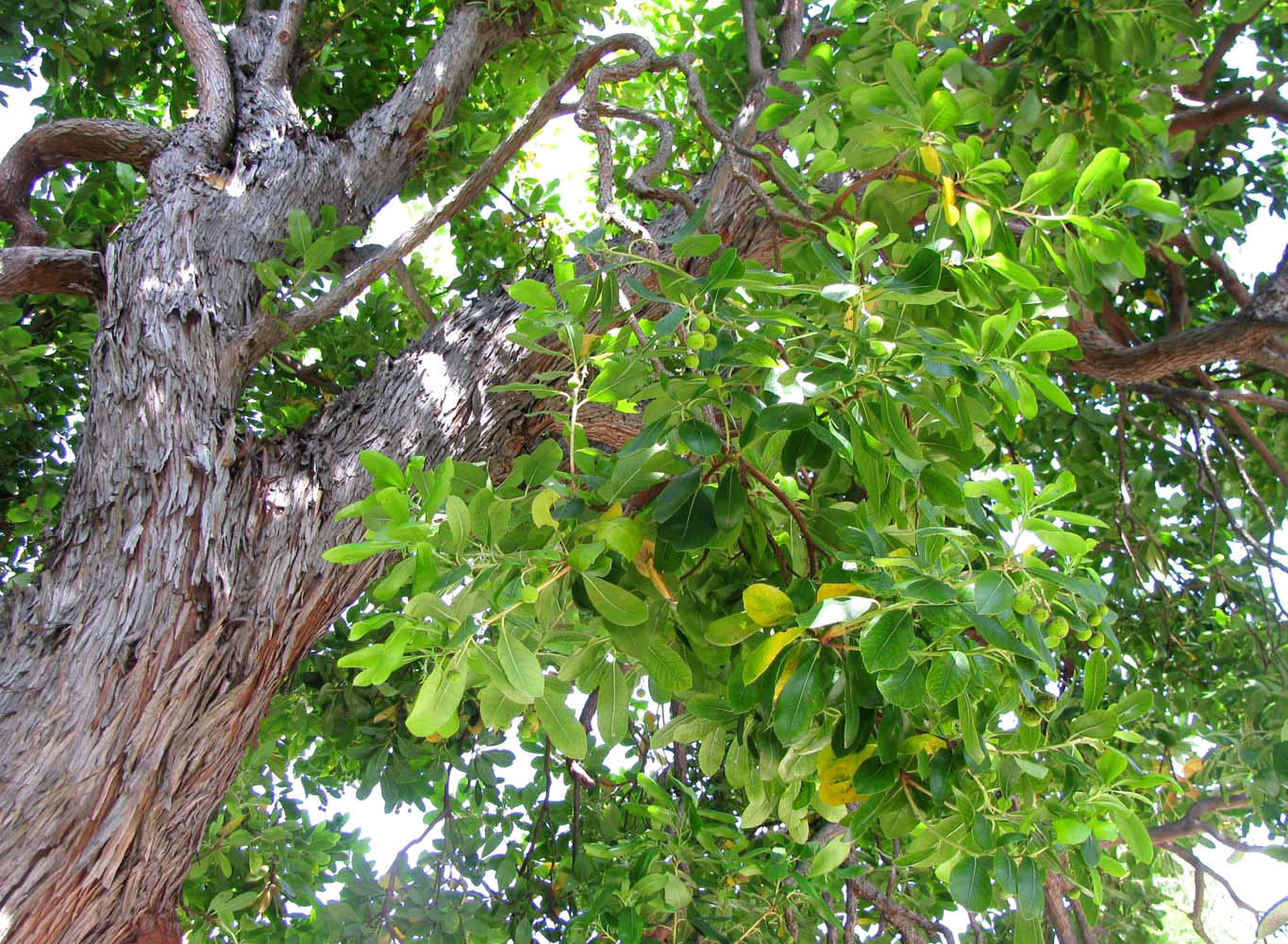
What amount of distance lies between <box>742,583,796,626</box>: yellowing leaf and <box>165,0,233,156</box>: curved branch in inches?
98.5

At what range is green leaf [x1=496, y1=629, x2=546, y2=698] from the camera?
4.03ft

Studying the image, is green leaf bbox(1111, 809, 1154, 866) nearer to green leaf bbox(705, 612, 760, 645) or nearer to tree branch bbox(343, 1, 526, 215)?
green leaf bbox(705, 612, 760, 645)

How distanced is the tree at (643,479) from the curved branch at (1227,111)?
74 mm

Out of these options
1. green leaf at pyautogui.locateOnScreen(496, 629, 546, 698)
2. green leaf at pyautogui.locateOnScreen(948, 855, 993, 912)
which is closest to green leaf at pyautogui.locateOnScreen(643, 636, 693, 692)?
green leaf at pyautogui.locateOnScreen(496, 629, 546, 698)

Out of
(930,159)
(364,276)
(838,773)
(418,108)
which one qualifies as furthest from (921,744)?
(418,108)

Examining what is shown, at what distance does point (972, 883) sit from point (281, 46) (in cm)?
351

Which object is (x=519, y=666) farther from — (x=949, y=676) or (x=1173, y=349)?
(x=1173, y=349)

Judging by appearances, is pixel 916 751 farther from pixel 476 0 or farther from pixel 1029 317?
pixel 476 0

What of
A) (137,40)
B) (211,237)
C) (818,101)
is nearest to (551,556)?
(818,101)

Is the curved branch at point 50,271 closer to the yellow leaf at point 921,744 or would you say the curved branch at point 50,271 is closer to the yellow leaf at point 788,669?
the yellow leaf at point 788,669

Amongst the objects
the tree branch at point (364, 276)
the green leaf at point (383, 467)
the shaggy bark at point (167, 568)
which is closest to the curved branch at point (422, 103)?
the shaggy bark at point (167, 568)

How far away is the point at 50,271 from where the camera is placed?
8.61 ft

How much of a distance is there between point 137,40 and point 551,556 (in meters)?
4.07

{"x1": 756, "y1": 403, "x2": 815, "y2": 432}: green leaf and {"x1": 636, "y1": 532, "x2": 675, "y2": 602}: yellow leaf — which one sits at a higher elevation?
{"x1": 756, "y1": 403, "x2": 815, "y2": 432}: green leaf
